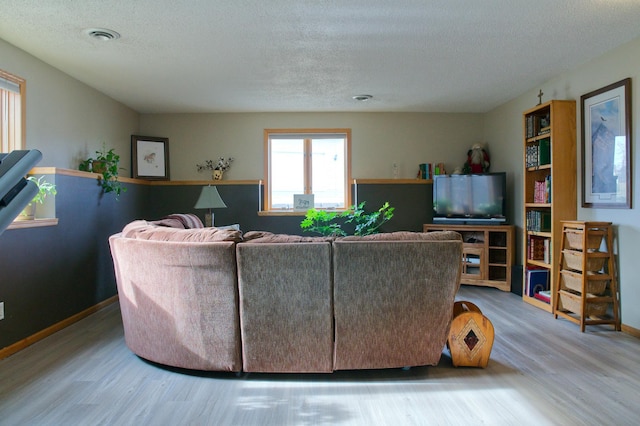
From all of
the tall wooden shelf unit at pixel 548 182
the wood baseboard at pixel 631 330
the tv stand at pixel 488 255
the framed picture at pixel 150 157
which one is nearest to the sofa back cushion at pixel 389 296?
the wood baseboard at pixel 631 330

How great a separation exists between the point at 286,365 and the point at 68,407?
1201mm

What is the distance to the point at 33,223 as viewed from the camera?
9.95 ft

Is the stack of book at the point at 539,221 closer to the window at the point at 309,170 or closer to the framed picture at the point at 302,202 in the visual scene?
the window at the point at 309,170

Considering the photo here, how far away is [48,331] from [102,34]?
8.09 ft

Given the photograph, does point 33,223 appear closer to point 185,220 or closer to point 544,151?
point 185,220

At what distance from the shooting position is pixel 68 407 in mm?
2068

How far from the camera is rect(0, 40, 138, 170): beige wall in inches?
130

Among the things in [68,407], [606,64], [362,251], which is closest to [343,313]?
[362,251]

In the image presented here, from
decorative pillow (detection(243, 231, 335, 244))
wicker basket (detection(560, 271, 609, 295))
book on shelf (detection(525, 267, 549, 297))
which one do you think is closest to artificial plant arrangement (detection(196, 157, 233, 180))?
decorative pillow (detection(243, 231, 335, 244))

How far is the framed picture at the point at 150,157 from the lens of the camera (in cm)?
534

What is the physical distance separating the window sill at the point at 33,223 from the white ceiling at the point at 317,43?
1451mm

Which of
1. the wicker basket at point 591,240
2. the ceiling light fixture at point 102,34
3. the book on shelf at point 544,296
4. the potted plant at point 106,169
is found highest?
the ceiling light fixture at point 102,34

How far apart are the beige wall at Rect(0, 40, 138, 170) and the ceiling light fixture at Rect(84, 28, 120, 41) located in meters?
0.79

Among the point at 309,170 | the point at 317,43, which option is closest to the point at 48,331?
the point at 317,43
